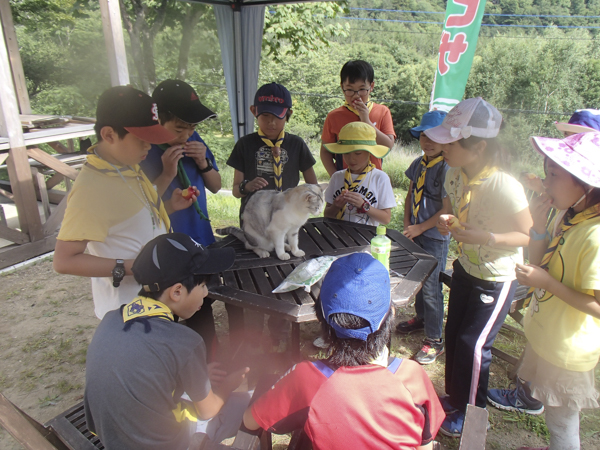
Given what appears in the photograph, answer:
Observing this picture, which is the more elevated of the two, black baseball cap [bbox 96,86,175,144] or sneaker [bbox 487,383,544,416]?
black baseball cap [bbox 96,86,175,144]

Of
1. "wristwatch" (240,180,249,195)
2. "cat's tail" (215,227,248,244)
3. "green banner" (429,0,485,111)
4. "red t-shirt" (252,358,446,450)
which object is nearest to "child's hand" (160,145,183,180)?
"cat's tail" (215,227,248,244)

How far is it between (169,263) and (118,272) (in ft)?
1.37

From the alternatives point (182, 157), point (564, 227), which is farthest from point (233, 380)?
point (564, 227)

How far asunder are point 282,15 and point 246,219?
941 cm

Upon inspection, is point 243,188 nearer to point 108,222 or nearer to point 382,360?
point 108,222

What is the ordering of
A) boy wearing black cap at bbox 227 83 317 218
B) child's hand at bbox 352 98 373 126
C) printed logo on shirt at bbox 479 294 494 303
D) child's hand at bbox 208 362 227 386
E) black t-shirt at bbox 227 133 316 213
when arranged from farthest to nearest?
child's hand at bbox 352 98 373 126, black t-shirt at bbox 227 133 316 213, boy wearing black cap at bbox 227 83 317 218, printed logo on shirt at bbox 479 294 494 303, child's hand at bbox 208 362 227 386

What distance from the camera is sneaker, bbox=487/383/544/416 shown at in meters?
2.68

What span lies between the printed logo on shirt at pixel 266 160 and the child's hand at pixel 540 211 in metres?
2.16

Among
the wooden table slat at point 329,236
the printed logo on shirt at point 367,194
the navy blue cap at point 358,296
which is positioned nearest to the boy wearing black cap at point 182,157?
the wooden table slat at point 329,236

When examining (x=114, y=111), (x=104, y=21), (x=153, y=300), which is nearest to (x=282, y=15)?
(x=104, y=21)

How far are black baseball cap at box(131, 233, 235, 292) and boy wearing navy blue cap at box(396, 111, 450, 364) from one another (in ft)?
6.51

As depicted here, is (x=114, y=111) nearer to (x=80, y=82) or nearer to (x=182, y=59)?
(x=182, y=59)

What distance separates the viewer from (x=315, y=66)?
2275 centimetres

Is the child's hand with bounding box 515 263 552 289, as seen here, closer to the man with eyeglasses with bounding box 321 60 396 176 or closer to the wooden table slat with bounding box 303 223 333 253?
the wooden table slat with bounding box 303 223 333 253
